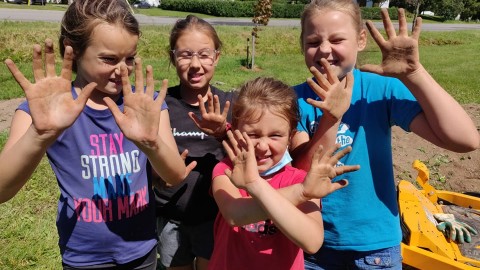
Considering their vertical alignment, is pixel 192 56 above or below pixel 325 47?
below

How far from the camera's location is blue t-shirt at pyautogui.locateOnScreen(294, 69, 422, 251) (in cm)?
172

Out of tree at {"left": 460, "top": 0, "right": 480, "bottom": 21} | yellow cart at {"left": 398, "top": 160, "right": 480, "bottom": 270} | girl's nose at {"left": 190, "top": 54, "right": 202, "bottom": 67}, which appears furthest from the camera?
tree at {"left": 460, "top": 0, "right": 480, "bottom": 21}

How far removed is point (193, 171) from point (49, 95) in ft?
3.14

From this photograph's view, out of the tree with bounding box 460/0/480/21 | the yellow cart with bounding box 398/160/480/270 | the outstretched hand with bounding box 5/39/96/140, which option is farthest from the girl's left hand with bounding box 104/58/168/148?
the tree with bounding box 460/0/480/21

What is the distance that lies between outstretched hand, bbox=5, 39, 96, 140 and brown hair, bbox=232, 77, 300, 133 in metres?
0.54

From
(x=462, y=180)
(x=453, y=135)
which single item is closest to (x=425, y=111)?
(x=453, y=135)

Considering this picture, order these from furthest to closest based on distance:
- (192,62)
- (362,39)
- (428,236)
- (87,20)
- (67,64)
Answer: (428,236)
(192,62)
(362,39)
(87,20)
(67,64)

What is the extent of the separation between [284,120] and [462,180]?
407 cm

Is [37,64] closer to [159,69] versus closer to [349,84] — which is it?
[349,84]

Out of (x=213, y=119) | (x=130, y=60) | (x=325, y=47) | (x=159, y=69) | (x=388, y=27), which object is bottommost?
(x=159, y=69)

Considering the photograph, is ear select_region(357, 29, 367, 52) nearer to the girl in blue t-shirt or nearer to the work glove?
the girl in blue t-shirt

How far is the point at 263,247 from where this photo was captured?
1.57 meters

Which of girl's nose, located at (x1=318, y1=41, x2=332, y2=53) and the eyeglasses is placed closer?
girl's nose, located at (x1=318, y1=41, x2=332, y2=53)

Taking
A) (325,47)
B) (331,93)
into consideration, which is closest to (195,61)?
(325,47)
